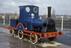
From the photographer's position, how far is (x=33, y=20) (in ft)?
46.6

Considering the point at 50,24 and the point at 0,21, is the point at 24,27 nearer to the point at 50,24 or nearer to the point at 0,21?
the point at 50,24

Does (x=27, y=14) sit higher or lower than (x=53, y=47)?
higher

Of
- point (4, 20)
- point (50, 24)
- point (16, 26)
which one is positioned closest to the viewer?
point (50, 24)

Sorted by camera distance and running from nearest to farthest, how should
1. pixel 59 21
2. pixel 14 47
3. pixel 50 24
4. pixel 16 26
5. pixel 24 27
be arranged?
pixel 14 47 → pixel 50 24 → pixel 24 27 → pixel 16 26 → pixel 59 21

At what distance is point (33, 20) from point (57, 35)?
200 centimetres

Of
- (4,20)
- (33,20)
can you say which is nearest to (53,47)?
(33,20)

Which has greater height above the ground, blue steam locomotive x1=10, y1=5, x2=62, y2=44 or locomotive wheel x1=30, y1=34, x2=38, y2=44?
blue steam locomotive x1=10, y1=5, x2=62, y2=44

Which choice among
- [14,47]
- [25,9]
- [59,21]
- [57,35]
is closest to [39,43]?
[57,35]

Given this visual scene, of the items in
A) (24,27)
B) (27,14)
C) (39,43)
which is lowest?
(39,43)

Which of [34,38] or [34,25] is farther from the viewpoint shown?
[34,25]

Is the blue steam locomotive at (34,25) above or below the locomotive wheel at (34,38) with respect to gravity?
above

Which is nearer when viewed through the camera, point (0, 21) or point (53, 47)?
point (53, 47)

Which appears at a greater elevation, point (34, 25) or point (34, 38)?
point (34, 25)

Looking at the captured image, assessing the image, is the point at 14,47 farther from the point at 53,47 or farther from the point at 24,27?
the point at 24,27
